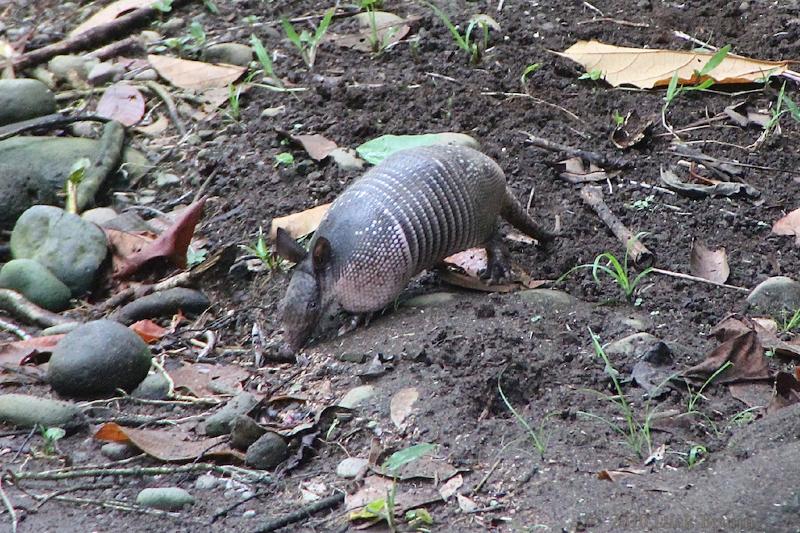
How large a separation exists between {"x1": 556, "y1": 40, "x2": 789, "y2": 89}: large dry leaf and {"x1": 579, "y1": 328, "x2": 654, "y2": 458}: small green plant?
2633mm

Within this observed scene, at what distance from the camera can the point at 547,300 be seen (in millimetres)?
4445

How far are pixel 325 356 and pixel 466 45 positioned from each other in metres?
2.52

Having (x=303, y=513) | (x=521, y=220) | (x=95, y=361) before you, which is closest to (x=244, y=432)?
(x=303, y=513)

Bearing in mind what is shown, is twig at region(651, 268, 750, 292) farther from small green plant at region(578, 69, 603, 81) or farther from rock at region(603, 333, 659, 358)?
small green plant at region(578, 69, 603, 81)

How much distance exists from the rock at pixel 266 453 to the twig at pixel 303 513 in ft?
1.16

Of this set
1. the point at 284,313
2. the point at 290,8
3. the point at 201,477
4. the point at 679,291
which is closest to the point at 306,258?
the point at 284,313

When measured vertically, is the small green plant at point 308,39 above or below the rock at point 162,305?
above

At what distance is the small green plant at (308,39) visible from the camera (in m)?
6.15

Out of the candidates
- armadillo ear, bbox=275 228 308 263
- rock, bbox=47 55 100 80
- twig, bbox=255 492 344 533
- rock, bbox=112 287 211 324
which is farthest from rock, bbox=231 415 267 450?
rock, bbox=47 55 100 80

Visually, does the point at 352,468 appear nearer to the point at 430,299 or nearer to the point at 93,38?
the point at 430,299

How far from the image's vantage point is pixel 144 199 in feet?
19.5

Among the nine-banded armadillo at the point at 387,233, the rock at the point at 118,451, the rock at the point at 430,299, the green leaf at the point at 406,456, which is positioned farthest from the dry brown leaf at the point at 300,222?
the green leaf at the point at 406,456

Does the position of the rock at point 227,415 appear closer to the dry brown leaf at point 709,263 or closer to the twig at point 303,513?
the twig at point 303,513

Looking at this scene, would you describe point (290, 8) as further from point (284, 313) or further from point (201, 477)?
point (201, 477)
